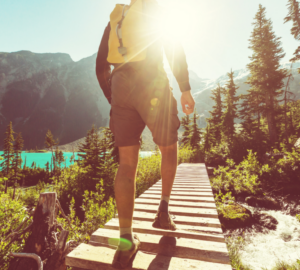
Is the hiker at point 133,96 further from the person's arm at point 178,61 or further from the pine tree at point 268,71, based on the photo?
the pine tree at point 268,71

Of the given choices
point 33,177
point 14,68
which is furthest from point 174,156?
point 14,68

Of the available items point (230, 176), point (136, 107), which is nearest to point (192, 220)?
point (136, 107)

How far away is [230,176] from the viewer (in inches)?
359

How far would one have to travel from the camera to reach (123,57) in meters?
1.39

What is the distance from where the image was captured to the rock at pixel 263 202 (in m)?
8.32

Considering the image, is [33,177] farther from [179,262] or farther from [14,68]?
[14,68]

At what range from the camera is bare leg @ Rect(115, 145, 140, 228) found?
1.25 meters

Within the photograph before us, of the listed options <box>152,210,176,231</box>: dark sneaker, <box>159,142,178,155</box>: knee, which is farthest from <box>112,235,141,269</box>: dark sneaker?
<box>159,142,178,155</box>: knee

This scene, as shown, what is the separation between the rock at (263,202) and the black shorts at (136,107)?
9.04 metres

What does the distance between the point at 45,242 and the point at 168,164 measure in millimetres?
2267

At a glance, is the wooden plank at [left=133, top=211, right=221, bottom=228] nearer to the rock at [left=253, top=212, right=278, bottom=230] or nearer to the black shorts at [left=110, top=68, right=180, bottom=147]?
the black shorts at [left=110, top=68, right=180, bottom=147]

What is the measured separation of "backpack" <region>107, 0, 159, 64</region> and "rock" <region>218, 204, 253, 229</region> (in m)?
6.28

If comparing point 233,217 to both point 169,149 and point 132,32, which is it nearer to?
point 169,149

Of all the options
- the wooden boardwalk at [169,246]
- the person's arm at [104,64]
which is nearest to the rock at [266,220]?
the wooden boardwalk at [169,246]
